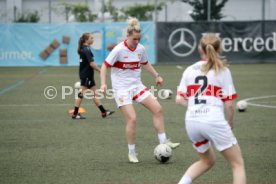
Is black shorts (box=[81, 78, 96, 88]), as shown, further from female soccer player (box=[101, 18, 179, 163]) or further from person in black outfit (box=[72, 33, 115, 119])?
female soccer player (box=[101, 18, 179, 163])

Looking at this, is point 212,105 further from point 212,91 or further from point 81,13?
point 81,13

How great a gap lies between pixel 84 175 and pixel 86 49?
6.35 meters

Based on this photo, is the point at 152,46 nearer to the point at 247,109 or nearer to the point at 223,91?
the point at 247,109

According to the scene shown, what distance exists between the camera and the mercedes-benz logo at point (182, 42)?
3562cm

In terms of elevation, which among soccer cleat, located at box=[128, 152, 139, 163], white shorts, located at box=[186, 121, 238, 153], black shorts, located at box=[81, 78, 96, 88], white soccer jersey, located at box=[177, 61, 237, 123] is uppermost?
white soccer jersey, located at box=[177, 61, 237, 123]

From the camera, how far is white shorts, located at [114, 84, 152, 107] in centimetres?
998

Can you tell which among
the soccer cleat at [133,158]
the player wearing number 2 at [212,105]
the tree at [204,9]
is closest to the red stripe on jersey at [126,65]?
the soccer cleat at [133,158]

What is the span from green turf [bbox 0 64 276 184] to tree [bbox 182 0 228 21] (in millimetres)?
18848

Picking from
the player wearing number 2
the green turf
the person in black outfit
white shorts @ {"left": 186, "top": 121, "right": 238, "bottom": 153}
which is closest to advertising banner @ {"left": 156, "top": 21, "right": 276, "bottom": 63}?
the green turf

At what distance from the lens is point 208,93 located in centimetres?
682

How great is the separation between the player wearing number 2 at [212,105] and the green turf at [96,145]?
1.69 meters

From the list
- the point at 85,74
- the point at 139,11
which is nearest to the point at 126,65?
the point at 85,74

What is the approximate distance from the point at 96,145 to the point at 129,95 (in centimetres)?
160

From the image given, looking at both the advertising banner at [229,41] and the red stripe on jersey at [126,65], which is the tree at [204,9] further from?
the red stripe on jersey at [126,65]
